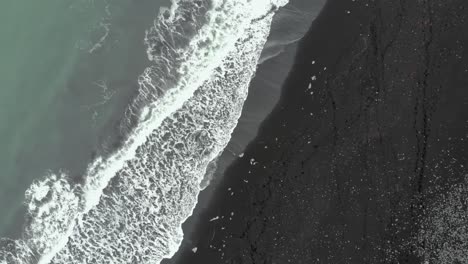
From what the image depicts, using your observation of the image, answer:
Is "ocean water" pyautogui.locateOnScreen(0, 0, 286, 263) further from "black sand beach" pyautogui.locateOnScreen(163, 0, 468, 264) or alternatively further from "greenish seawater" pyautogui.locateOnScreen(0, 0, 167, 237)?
"black sand beach" pyautogui.locateOnScreen(163, 0, 468, 264)

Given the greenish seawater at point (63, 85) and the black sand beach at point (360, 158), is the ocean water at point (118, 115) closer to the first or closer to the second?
the greenish seawater at point (63, 85)

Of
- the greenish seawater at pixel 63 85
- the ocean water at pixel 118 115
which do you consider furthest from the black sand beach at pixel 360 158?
the greenish seawater at pixel 63 85

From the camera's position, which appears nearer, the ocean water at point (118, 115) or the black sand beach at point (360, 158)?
the black sand beach at point (360, 158)

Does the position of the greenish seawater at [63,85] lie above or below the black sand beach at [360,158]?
above

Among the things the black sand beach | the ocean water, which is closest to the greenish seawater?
the ocean water

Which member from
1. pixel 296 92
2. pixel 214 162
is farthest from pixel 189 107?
pixel 296 92
